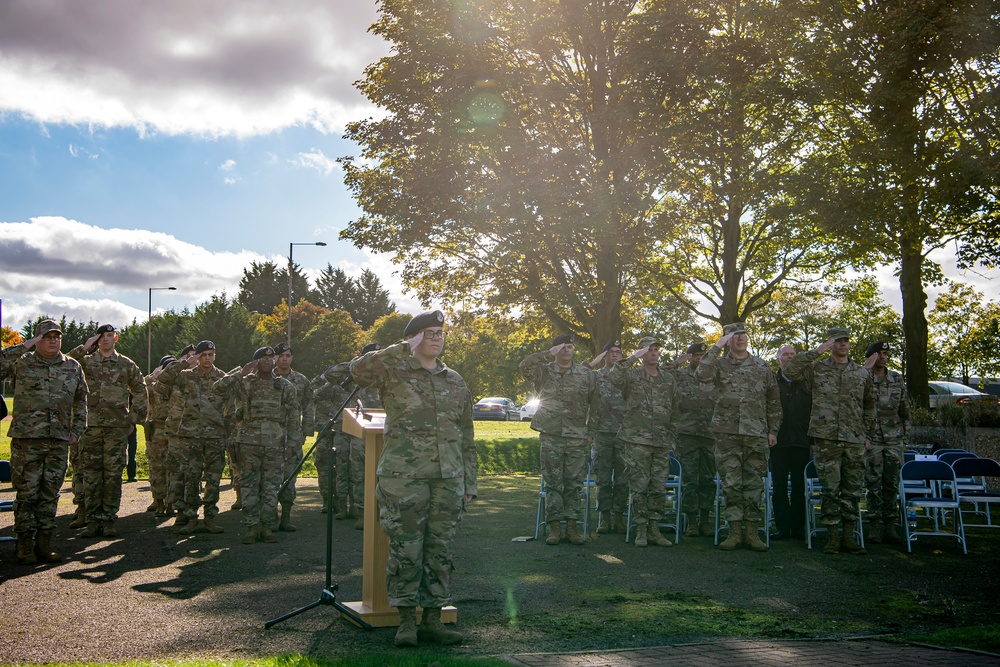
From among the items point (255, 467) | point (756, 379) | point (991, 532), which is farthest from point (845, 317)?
point (255, 467)

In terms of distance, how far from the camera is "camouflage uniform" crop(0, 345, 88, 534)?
9250mm

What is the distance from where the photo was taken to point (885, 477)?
37.4 feet

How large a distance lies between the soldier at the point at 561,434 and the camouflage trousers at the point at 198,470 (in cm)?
454

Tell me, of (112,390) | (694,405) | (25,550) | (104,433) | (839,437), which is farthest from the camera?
(694,405)

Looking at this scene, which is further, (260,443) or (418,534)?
(260,443)

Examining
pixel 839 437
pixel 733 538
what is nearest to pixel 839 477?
pixel 839 437

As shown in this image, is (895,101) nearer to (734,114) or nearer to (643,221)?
(734,114)

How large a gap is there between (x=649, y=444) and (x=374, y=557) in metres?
5.16

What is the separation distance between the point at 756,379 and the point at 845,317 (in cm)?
3932

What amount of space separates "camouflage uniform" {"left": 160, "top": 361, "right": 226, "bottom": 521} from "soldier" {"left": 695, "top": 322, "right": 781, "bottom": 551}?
22.0 feet

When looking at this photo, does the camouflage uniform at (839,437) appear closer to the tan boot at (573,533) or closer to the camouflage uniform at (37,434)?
the tan boot at (573,533)

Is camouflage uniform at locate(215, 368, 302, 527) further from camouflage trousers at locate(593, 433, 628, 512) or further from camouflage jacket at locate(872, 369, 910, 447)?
camouflage jacket at locate(872, 369, 910, 447)

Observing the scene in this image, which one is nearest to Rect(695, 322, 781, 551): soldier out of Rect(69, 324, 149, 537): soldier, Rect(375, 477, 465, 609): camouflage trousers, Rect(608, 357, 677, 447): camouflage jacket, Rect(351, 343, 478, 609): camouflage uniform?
Rect(608, 357, 677, 447): camouflage jacket

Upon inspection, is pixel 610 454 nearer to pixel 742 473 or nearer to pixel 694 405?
pixel 694 405
